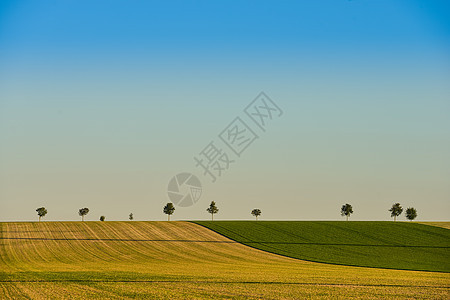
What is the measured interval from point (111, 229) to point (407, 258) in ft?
158

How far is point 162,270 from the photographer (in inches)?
1754

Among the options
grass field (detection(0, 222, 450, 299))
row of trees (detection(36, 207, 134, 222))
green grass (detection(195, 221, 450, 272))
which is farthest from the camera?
row of trees (detection(36, 207, 134, 222))

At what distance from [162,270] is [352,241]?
41.2m

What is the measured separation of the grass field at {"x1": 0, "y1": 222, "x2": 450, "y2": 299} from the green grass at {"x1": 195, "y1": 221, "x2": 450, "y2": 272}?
425 centimetres

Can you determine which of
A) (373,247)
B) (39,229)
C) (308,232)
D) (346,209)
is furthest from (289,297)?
(346,209)

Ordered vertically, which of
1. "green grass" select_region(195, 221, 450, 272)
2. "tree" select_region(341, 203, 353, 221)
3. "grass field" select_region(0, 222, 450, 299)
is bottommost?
"grass field" select_region(0, 222, 450, 299)

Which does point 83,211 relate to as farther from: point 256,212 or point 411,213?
point 411,213

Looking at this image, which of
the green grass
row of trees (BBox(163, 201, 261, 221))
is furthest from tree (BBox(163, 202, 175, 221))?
the green grass

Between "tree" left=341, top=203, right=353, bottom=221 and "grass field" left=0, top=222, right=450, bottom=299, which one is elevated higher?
"tree" left=341, top=203, right=353, bottom=221

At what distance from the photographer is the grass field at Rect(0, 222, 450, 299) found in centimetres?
2834

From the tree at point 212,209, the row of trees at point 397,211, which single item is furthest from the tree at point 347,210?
the tree at point 212,209

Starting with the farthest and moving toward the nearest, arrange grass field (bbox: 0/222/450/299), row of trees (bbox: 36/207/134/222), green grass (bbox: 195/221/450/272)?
1. row of trees (bbox: 36/207/134/222)
2. green grass (bbox: 195/221/450/272)
3. grass field (bbox: 0/222/450/299)

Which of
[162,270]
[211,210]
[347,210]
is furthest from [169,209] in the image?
[162,270]

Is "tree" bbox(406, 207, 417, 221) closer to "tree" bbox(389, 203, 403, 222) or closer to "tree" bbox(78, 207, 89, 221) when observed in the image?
"tree" bbox(389, 203, 403, 222)
